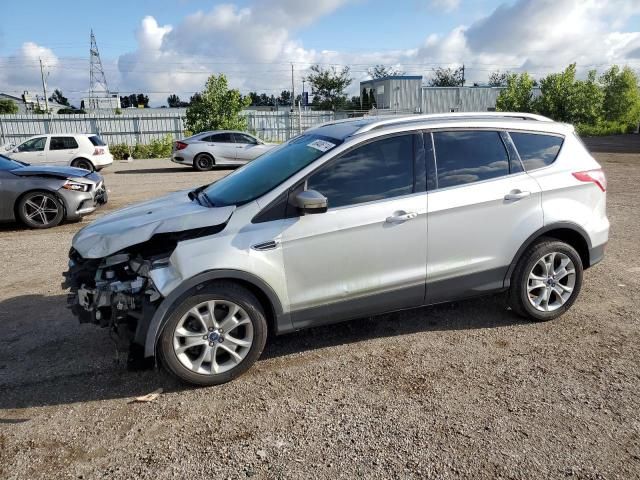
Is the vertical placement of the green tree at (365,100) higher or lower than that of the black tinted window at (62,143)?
higher

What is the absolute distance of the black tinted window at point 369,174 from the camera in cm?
360

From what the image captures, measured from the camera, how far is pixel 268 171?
3971 mm

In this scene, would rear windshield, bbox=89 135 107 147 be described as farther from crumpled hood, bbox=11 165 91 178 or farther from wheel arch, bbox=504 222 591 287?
wheel arch, bbox=504 222 591 287

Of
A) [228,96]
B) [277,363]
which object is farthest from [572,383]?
[228,96]

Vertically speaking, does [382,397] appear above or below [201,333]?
below

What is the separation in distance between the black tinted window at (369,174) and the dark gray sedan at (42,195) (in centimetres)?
620

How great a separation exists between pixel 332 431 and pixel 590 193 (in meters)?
3.07

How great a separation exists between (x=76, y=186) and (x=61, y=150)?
34.2 feet

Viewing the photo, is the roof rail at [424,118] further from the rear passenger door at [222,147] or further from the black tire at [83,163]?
the black tire at [83,163]

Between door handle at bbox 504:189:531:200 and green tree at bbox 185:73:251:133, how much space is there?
24505 millimetres

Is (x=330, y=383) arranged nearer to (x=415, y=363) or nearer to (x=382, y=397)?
(x=382, y=397)

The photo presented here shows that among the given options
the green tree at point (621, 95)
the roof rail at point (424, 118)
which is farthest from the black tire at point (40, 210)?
the green tree at point (621, 95)

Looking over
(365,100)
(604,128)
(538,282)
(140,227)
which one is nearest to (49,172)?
(140,227)

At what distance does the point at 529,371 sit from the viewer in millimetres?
3525
